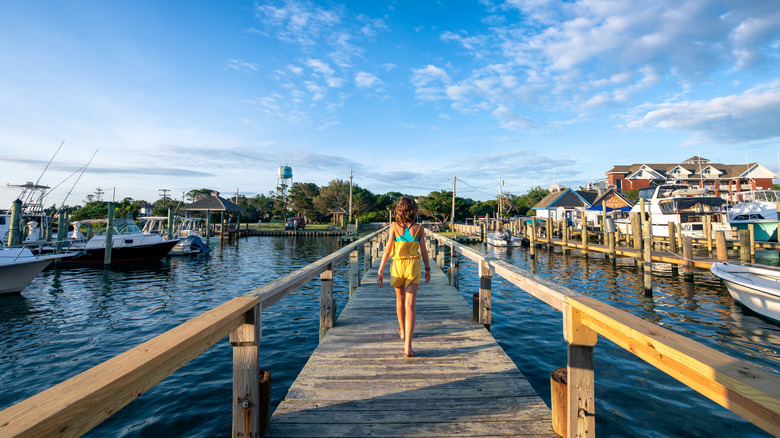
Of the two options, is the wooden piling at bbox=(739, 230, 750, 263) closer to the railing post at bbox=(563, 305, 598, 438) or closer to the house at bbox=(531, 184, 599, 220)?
the railing post at bbox=(563, 305, 598, 438)

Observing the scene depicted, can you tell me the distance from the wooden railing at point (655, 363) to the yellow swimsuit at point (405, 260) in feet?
4.10

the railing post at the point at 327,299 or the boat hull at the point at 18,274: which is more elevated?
the railing post at the point at 327,299

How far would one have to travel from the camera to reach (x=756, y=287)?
7.70 m

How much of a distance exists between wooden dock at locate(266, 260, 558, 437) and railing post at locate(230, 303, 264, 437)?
0.93ft

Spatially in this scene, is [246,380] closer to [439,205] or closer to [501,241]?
[501,241]

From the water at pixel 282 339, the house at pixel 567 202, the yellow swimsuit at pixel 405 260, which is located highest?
the house at pixel 567 202

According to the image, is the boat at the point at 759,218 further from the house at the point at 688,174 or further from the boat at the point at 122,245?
the boat at the point at 122,245

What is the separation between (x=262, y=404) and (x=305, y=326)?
6.07 m

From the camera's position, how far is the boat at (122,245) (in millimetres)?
19219

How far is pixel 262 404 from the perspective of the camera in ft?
8.07

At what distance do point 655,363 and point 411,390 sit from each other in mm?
2095

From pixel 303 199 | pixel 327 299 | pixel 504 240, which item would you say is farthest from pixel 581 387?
pixel 303 199

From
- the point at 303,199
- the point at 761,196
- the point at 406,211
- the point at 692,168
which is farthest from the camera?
the point at 303,199

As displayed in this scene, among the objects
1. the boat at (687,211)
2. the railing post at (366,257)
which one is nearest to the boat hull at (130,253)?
the railing post at (366,257)
